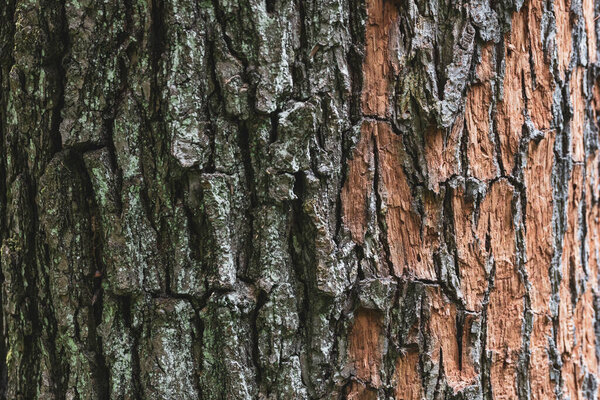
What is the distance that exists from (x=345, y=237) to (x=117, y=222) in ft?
1.67

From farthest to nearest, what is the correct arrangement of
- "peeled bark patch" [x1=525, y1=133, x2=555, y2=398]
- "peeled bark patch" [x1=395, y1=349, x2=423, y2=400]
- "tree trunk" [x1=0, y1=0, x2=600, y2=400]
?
"peeled bark patch" [x1=525, y1=133, x2=555, y2=398] < "peeled bark patch" [x1=395, y1=349, x2=423, y2=400] < "tree trunk" [x1=0, y1=0, x2=600, y2=400]

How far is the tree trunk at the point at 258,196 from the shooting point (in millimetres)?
1183

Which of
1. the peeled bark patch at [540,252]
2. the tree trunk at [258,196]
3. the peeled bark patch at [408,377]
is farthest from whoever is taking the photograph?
the peeled bark patch at [540,252]

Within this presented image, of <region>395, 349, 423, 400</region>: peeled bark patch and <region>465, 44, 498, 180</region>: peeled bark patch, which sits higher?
<region>465, 44, 498, 180</region>: peeled bark patch

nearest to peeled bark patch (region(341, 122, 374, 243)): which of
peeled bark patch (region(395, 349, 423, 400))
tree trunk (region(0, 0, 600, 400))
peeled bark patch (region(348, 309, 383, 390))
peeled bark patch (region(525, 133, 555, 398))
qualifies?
tree trunk (region(0, 0, 600, 400))

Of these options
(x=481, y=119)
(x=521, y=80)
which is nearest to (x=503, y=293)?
(x=481, y=119)

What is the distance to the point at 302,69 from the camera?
47.2 inches

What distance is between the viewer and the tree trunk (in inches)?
46.6

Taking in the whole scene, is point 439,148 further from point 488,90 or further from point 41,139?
point 41,139

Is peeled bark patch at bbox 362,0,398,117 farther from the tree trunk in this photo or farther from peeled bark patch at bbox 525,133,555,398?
peeled bark patch at bbox 525,133,555,398

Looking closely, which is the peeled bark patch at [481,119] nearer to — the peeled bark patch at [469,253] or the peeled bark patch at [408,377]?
the peeled bark patch at [469,253]

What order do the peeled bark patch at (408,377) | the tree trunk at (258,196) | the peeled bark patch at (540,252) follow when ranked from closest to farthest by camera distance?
the tree trunk at (258,196)
the peeled bark patch at (408,377)
the peeled bark patch at (540,252)

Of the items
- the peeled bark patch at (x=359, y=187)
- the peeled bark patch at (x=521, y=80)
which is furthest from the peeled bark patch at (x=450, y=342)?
the peeled bark patch at (x=521, y=80)

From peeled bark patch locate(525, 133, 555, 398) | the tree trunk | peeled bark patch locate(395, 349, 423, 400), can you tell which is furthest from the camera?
peeled bark patch locate(525, 133, 555, 398)
